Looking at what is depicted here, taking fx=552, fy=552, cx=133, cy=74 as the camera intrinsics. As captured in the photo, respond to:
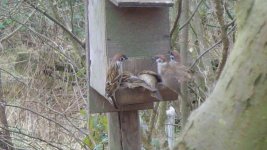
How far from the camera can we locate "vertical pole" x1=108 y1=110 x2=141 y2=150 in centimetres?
251

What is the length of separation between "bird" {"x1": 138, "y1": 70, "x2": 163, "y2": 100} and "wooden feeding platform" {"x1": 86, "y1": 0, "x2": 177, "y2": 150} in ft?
0.12

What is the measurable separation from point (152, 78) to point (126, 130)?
0.46m

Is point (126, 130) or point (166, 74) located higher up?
point (166, 74)

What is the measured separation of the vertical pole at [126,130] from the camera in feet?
8.23

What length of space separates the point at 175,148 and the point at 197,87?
A: 3.37 metres

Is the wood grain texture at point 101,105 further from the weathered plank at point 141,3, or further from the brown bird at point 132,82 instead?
the weathered plank at point 141,3

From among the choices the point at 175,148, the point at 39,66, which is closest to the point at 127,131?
the point at 175,148

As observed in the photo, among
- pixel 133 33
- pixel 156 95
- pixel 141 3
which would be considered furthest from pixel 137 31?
pixel 156 95

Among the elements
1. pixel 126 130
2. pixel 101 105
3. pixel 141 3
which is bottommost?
pixel 126 130

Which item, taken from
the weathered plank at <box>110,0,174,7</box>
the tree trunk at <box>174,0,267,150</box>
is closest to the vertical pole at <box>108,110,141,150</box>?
the weathered plank at <box>110,0,174,7</box>

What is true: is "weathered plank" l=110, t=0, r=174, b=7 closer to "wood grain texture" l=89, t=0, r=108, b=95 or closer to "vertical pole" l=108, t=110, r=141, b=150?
"wood grain texture" l=89, t=0, r=108, b=95

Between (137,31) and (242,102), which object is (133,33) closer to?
(137,31)

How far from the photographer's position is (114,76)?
2.15 m

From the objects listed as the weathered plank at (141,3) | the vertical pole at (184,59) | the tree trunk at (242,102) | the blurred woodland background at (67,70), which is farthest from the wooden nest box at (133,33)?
the tree trunk at (242,102)
